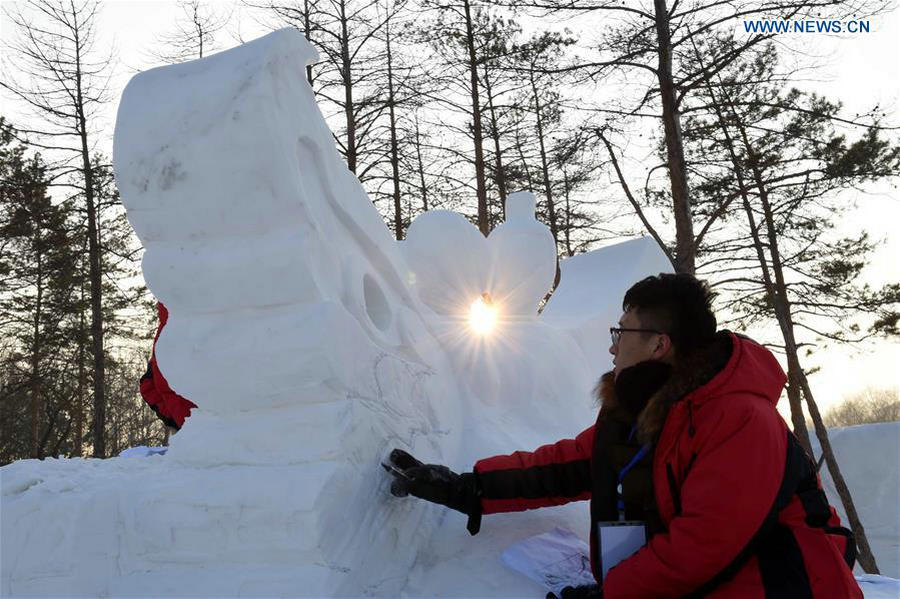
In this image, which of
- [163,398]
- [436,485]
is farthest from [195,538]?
[163,398]

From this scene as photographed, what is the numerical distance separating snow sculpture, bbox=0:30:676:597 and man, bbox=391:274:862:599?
0.27m

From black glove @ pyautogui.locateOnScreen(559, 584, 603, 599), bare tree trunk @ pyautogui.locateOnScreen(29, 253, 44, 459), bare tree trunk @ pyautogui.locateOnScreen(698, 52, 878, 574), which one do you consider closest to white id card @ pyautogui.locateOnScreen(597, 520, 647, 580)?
black glove @ pyautogui.locateOnScreen(559, 584, 603, 599)

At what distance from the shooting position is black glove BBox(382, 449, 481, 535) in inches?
81.4

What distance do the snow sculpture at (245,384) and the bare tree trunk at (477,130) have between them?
8.70m

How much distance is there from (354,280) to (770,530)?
1.37 meters

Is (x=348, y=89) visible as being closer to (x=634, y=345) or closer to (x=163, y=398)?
(x=163, y=398)

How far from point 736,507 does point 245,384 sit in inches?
52.5

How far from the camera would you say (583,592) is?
6.53 ft

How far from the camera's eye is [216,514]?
1.89m

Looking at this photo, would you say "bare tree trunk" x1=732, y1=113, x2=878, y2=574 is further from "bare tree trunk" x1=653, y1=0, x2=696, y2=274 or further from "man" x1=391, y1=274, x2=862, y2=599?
"man" x1=391, y1=274, x2=862, y2=599

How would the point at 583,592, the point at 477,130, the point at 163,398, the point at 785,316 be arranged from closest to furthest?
the point at 583,592, the point at 163,398, the point at 785,316, the point at 477,130

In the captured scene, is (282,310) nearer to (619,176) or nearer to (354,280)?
(354,280)

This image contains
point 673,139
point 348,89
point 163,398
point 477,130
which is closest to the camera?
point 163,398

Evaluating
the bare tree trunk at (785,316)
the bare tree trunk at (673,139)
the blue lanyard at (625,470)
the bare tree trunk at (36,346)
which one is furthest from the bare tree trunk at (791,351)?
the bare tree trunk at (36,346)
